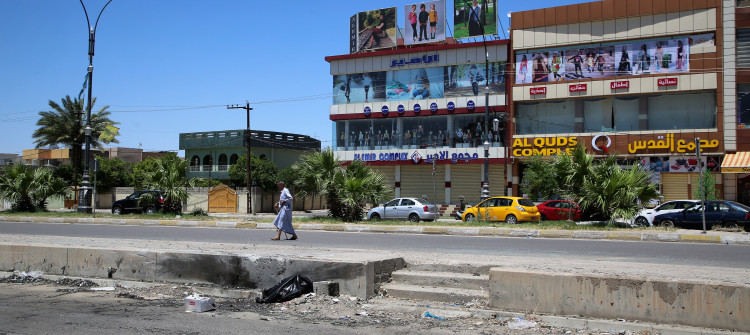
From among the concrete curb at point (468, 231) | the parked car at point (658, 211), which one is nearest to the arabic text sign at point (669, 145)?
the parked car at point (658, 211)

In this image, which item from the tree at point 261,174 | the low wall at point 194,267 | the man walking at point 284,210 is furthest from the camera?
the tree at point 261,174

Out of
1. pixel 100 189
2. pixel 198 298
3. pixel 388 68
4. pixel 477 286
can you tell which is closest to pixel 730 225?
pixel 477 286

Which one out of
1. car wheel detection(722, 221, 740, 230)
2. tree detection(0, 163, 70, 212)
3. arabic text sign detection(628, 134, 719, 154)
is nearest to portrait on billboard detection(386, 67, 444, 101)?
arabic text sign detection(628, 134, 719, 154)

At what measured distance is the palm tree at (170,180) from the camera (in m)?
27.1

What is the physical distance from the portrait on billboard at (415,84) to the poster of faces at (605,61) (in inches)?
237

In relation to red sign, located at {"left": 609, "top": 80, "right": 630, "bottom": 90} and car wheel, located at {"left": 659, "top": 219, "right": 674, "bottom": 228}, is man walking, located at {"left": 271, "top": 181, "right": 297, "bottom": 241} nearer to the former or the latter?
car wheel, located at {"left": 659, "top": 219, "right": 674, "bottom": 228}

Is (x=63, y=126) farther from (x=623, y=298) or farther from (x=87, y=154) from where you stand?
(x=623, y=298)

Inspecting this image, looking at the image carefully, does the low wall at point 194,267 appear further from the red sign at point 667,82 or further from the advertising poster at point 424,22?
the advertising poster at point 424,22

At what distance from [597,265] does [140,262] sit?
6862 millimetres

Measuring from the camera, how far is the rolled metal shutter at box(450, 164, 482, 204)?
1640 inches

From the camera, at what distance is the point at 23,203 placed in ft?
102

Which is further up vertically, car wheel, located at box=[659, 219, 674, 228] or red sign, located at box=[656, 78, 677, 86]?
red sign, located at box=[656, 78, 677, 86]

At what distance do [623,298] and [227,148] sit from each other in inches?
2285

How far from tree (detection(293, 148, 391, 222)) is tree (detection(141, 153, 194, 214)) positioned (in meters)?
6.80
